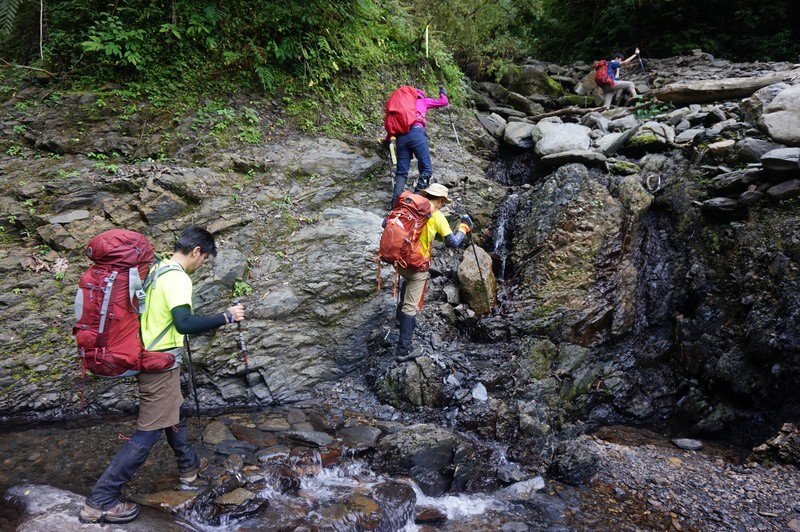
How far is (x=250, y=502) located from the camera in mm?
4586

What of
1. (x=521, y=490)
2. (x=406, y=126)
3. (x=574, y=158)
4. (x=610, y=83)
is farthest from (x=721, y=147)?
(x=521, y=490)

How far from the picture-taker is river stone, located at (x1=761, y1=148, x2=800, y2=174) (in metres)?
6.57

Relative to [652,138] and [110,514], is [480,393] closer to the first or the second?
[110,514]

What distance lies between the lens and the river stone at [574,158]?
9492 mm

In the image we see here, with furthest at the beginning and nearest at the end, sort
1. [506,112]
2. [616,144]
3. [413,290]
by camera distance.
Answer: [506,112]
[616,144]
[413,290]

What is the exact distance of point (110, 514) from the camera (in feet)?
12.3

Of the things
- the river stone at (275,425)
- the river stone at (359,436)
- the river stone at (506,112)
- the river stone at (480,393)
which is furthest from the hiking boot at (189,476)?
the river stone at (506,112)

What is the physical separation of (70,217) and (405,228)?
18.2 ft

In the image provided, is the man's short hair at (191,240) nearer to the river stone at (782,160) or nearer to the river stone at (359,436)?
the river stone at (359,436)

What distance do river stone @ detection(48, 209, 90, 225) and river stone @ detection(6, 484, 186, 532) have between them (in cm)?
432

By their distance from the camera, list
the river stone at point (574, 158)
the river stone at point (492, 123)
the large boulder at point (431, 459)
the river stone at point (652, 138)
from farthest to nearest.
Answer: the river stone at point (492, 123) < the river stone at point (652, 138) < the river stone at point (574, 158) < the large boulder at point (431, 459)

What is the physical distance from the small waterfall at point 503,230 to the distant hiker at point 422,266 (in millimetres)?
2314

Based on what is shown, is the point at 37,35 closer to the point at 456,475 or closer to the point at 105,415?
the point at 105,415

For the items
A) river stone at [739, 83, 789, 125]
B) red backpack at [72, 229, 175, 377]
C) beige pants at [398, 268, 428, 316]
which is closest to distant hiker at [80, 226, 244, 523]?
red backpack at [72, 229, 175, 377]
